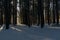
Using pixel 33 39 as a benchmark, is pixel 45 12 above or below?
above

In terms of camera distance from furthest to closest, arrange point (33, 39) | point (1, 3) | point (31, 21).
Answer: point (31, 21)
point (1, 3)
point (33, 39)

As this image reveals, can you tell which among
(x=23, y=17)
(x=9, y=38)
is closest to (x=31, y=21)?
(x=23, y=17)

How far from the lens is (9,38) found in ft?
17.7

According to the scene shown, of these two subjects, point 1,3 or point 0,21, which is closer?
point 1,3

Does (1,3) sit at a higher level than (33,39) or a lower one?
higher

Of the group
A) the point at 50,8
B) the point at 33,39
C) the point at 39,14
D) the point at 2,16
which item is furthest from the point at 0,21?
the point at 33,39

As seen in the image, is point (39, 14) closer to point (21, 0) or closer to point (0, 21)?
point (21, 0)

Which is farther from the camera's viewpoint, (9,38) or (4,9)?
(4,9)

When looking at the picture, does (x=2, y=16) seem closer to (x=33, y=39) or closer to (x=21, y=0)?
(x=21, y=0)

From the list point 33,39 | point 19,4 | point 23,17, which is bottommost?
point 33,39

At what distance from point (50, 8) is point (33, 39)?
3155 mm

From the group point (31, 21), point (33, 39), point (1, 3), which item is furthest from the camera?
point (31, 21)

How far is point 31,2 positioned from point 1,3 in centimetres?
146

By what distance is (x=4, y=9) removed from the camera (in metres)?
7.52
